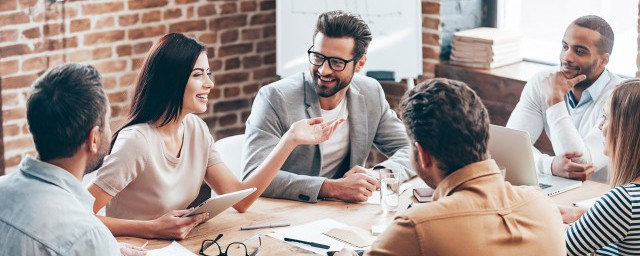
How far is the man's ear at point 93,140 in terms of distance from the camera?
202 centimetres

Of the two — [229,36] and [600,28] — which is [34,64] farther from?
[600,28]

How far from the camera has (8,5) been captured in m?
4.08

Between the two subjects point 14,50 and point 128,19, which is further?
point 128,19

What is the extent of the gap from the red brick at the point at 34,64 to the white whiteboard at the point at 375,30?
3.74 ft

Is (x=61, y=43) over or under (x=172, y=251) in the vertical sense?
over

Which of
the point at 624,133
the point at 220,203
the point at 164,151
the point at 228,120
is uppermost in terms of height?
the point at 624,133

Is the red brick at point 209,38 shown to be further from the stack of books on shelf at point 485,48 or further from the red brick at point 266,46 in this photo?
the stack of books on shelf at point 485,48

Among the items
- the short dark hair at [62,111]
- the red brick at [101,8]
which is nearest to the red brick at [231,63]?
the red brick at [101,8]

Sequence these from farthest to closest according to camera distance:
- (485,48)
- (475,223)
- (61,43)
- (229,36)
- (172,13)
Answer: (229,36) → (172,13) → (485,48) → (61,43) → (475,223)

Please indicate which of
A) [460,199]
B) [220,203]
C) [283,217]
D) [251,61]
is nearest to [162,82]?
[220,203]

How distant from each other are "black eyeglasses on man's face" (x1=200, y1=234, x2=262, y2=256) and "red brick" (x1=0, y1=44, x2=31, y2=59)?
199 centimetres

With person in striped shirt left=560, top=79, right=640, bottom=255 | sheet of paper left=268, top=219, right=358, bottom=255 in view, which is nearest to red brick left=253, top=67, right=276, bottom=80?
sheet of paper left=268, top=219, right=358, bottom=255

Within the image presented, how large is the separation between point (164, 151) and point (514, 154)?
3.70 ft

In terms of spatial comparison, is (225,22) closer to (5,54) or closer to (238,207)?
(5,54)
